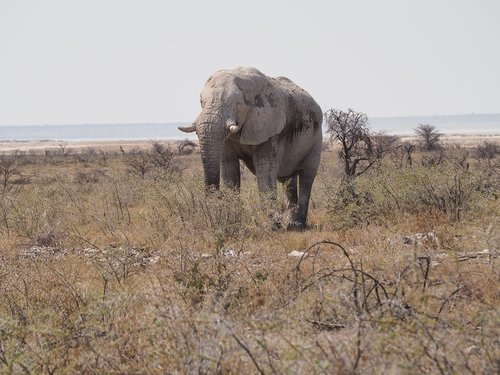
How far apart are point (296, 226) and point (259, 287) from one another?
4.81 metres

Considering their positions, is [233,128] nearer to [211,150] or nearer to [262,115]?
[211,150]

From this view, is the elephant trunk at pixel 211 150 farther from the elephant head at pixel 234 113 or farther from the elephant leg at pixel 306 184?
the elephant leg at pixel 306 184

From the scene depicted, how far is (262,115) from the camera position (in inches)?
355

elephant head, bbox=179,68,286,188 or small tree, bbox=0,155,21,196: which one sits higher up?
elephant head, bbox=179,68,286,188

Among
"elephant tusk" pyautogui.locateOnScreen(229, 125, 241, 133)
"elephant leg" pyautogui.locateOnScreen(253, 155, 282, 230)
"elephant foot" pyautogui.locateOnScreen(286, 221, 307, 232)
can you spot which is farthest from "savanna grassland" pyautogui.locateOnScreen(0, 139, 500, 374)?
"elephant tusk" pyautogui.locateOnScreen(229, 125, 241, 133)

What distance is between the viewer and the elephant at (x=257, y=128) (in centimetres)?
859

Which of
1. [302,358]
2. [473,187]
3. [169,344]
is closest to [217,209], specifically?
[473,187]

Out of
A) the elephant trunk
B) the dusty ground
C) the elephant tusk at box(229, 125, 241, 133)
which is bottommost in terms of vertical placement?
the dusty ground

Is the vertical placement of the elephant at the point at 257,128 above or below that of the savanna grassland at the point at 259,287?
above

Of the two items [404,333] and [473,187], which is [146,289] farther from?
[473,187]

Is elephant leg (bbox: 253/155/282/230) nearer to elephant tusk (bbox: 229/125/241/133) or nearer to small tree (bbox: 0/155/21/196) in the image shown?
elephant tusk (bbox: 229/125/241/133)

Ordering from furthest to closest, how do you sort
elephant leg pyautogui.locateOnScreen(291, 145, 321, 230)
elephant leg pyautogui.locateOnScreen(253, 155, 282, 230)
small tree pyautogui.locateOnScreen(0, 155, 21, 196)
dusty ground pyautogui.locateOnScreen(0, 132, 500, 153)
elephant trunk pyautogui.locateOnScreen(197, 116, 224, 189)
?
dusty ground pyautogui.locateOnScreen(0, 132, 500, 153) < small tree pyautogui.locateOnScreen(0, 155, 21, 196) < elephant leg pyautogui.locateOnScreen(291, 145, 321, 230) < elephant leg pyautogui.locateOnScreen(253, 155, 282, 230) < elephant trunk pyautogui.locateOnScreen(197, 116, 224, 189)

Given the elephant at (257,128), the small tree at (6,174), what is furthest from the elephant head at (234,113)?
the small tree at (6,174)

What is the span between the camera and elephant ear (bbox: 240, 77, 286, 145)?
894cm
